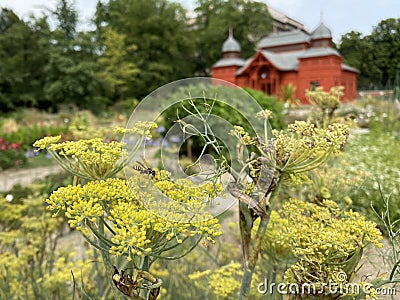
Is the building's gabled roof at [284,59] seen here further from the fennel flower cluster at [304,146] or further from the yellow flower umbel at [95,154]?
the yellow flower umbel at [95,154]

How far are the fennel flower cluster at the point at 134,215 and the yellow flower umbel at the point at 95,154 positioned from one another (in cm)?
5

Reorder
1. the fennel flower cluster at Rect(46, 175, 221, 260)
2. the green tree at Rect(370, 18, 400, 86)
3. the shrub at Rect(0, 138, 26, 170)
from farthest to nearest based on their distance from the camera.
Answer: the shrub at Rect(0, 138, 26, 170) → the green tree at Rect(370, 18, 400, 86) → the fennel flower cluster at Rect(46, 175, 221, 260)

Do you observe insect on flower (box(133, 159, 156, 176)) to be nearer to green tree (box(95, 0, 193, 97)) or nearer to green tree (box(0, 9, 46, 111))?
green tree (box(0, 9, 46, 111))

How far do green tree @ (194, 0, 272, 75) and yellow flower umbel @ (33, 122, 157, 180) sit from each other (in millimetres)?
13961

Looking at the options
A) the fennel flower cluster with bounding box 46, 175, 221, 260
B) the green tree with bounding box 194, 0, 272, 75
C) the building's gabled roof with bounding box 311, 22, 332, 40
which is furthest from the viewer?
the green tree with bounding box 194, 0, 272, 75

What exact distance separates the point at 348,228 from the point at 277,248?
0.82 feet

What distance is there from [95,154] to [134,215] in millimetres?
135

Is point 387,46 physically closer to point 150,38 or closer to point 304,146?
point 304,146

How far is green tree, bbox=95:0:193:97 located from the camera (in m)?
16.4

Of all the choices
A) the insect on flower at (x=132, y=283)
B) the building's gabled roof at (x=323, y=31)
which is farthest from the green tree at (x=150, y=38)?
the insect on flower at (x=132, y=283)

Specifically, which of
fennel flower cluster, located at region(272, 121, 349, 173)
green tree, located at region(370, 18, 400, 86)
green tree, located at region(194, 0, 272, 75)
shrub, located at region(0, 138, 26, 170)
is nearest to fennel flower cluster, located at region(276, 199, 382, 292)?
fennel flower cluster, located at region(272, 121, 349, 173)

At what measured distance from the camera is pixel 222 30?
1508 centimetres

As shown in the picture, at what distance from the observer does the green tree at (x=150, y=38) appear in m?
16.4

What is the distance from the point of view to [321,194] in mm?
1094
